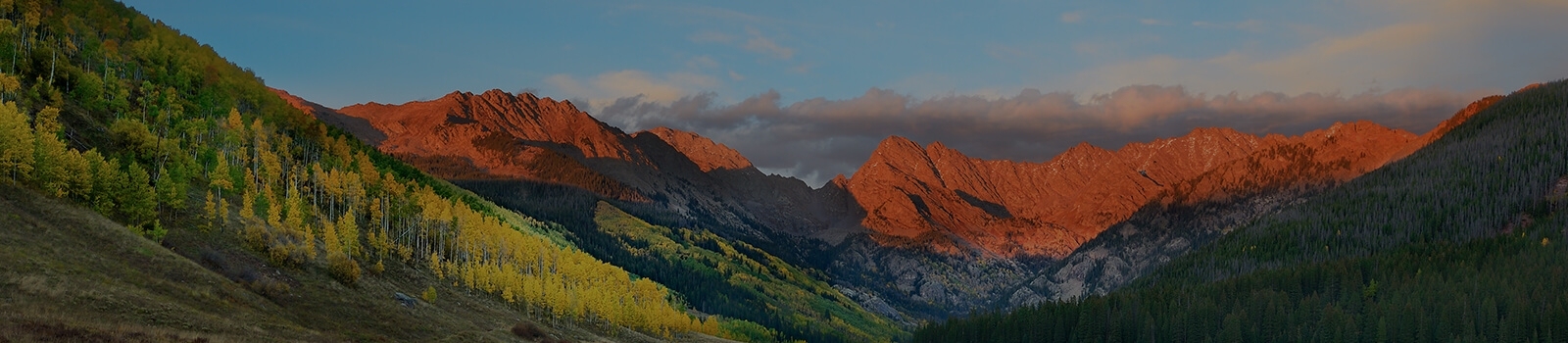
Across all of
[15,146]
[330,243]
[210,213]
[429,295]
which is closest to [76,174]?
[15,146]

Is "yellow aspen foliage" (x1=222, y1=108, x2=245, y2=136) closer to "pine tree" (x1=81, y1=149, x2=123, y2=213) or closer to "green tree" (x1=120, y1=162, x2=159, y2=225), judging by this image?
"pine tree" (x1=81, y1=149, x2=123, y2=213)

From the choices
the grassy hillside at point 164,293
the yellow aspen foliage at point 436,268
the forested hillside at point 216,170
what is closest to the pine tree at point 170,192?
the forested hillside at point 216,170

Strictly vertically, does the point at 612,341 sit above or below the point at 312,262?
below

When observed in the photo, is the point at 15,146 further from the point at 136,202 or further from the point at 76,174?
the point at 136,202

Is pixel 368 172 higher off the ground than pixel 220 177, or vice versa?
pixel 368 172

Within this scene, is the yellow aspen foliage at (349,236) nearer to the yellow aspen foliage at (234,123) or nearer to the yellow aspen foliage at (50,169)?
the yellow aspen foliage at (234,123)

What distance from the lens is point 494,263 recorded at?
166 m

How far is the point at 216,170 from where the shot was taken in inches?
4550

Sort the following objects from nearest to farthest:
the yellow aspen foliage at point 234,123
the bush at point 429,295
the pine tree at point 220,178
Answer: the pine tree at point 220,178 → the bush at point 429,295 → the yellow aspen foliage at point 234,123

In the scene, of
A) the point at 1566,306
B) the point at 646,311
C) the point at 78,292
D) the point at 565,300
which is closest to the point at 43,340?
the point at 78,292

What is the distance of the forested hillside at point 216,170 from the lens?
300ft

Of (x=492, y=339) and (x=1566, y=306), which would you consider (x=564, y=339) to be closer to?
(x=492, y=339)

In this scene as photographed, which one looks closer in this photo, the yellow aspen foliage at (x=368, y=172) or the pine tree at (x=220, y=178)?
the pine tree at (x=220, y=178)

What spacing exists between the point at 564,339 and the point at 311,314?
153 feet
